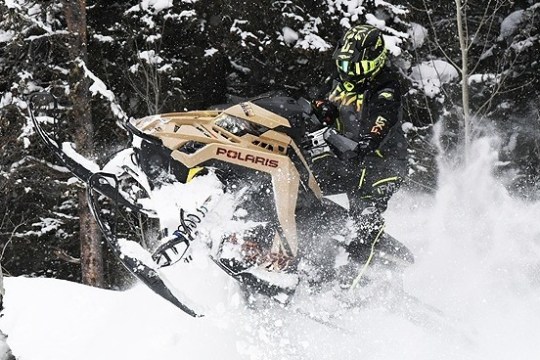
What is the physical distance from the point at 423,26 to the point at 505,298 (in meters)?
8.92

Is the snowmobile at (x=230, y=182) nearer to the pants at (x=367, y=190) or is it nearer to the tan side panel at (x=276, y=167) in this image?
the tan side panel at (x=276, y=167)

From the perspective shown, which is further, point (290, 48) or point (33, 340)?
point (290, 48)

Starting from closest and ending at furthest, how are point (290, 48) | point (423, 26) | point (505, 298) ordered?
1. point (505, 298)
2. point (290, 48)
3. point (423, 26)

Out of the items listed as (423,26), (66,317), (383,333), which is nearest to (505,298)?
(383,333)

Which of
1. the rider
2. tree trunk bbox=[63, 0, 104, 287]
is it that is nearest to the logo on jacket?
the rider

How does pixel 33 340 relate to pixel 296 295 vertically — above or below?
below

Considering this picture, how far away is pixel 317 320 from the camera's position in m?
4.77

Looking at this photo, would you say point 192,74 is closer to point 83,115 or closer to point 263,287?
point 83,115

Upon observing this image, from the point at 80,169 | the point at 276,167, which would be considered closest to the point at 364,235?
the point at 276,167

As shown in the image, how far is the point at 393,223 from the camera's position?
6746 mm

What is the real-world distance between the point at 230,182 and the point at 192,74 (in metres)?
8.05

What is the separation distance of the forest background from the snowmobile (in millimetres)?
5489

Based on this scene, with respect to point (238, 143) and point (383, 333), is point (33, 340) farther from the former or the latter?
point (383, 333)

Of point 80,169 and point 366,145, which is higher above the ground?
point 366,145
